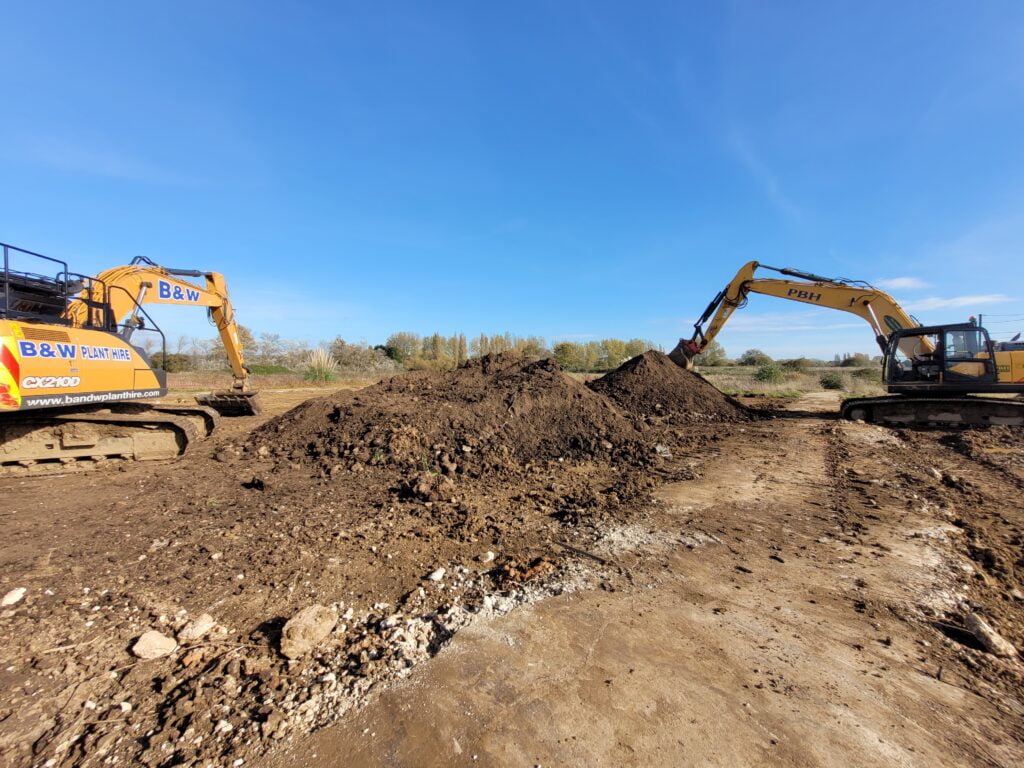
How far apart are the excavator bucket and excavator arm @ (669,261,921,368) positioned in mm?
13386

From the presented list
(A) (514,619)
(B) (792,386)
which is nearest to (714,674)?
(A) (514,619)

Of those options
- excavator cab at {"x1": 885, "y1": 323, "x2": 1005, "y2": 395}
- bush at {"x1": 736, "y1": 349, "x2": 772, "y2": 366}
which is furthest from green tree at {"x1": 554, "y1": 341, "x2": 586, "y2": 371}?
excavator cab at {"x1": 885, "y1": 323, "x2": 1005, "y2": 395}

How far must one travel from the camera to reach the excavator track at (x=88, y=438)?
6766 millimetres

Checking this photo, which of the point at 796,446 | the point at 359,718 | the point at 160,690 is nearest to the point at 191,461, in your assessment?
the point at 160,690

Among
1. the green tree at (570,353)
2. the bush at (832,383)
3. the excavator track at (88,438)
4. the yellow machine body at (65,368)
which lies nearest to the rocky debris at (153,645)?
the yellow machine body at (65,368)

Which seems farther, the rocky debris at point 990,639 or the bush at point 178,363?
the bush at point 178,363

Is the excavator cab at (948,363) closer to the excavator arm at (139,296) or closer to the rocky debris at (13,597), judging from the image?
the rocky debris at (13,597)

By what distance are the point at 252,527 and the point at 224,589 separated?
126 cm

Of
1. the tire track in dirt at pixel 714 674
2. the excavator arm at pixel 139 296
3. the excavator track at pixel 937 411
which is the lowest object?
the tire track in dirt at pixel 714 674

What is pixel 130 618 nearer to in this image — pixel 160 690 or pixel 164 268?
pixel 160 690

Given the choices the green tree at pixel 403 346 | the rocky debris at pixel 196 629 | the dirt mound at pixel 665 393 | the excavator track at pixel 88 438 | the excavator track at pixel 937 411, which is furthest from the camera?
the green tree at pixel 403 346

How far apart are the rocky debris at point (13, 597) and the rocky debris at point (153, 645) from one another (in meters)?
1.24

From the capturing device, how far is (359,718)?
230cm

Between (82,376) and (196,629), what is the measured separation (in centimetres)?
558
